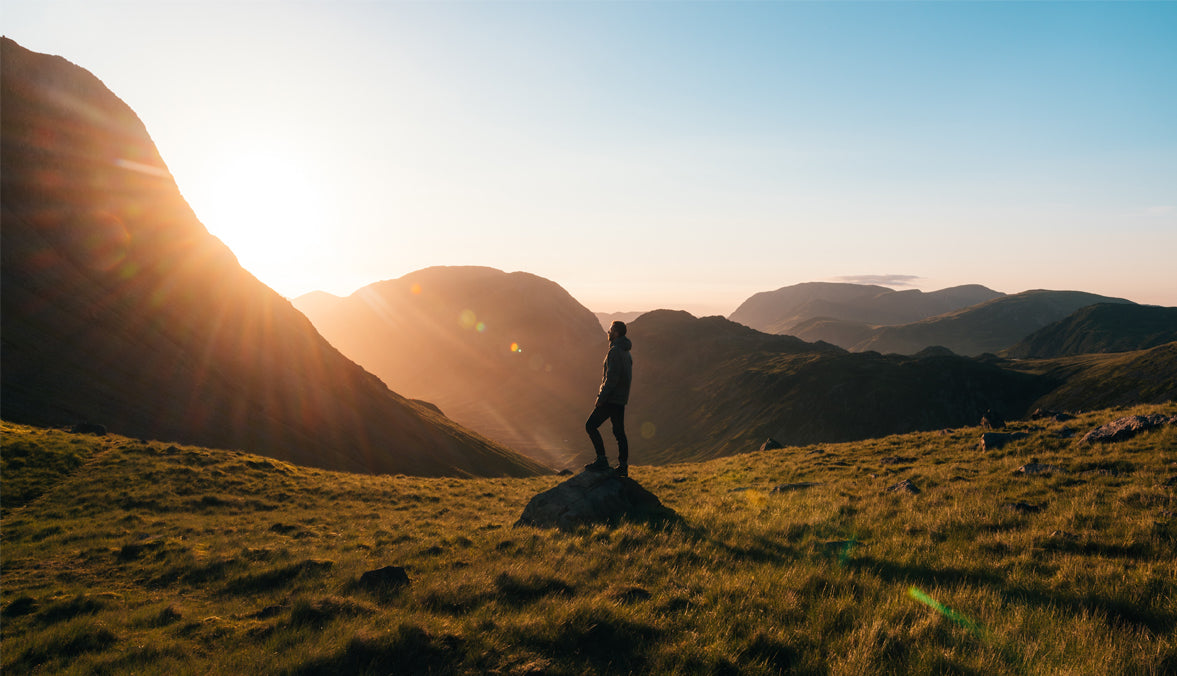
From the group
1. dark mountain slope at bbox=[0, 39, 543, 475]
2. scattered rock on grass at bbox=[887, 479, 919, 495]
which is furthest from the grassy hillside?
dark mountain slope at bbox=[0, 39, 543, 475]

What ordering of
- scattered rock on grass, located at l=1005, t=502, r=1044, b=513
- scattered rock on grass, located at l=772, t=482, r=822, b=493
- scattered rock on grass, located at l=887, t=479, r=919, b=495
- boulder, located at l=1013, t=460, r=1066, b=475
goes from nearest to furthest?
scattered rock on grass, located at l=1005, t=502, r=1044, b=513
boulder, located at l=1013, t=460, r=1066, b=475
scattered rock on grass, located at l=887, t=479, r=919, b=495
scattered rock on grass, located at l=772, t=482, r=822, b=493

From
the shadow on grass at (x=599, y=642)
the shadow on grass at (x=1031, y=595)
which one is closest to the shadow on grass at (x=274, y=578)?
the shadow on grass at (x=599, y=642)

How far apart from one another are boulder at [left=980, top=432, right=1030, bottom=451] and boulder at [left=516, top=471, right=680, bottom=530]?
14530 mm

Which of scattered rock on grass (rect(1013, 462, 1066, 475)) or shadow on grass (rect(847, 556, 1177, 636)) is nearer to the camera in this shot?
shadow on grass (rect(847, 556, 1177, 636))

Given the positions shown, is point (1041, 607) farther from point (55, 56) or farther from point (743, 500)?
point (55, 56)

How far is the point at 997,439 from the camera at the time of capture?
63.2ft

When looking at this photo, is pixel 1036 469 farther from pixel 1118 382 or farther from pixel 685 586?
pixel 1118 382

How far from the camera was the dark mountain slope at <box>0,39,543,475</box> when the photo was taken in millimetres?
47250

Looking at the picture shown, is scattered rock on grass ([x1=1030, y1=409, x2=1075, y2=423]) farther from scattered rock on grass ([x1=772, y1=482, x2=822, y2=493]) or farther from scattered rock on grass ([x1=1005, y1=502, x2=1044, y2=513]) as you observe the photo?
scattered rock on grass ([x1=1005, y1=502, x2=1044, y2=513])

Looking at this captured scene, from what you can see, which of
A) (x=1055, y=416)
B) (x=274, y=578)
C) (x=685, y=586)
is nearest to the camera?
(x=685, y=586)

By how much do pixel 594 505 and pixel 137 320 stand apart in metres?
69.9

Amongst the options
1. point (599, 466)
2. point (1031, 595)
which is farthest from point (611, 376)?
point (1031, 595)

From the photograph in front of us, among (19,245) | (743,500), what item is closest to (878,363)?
(743,500)

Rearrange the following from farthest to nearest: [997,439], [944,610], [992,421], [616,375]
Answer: [992,421] < [997,439] < [616,375] < [944,610]
